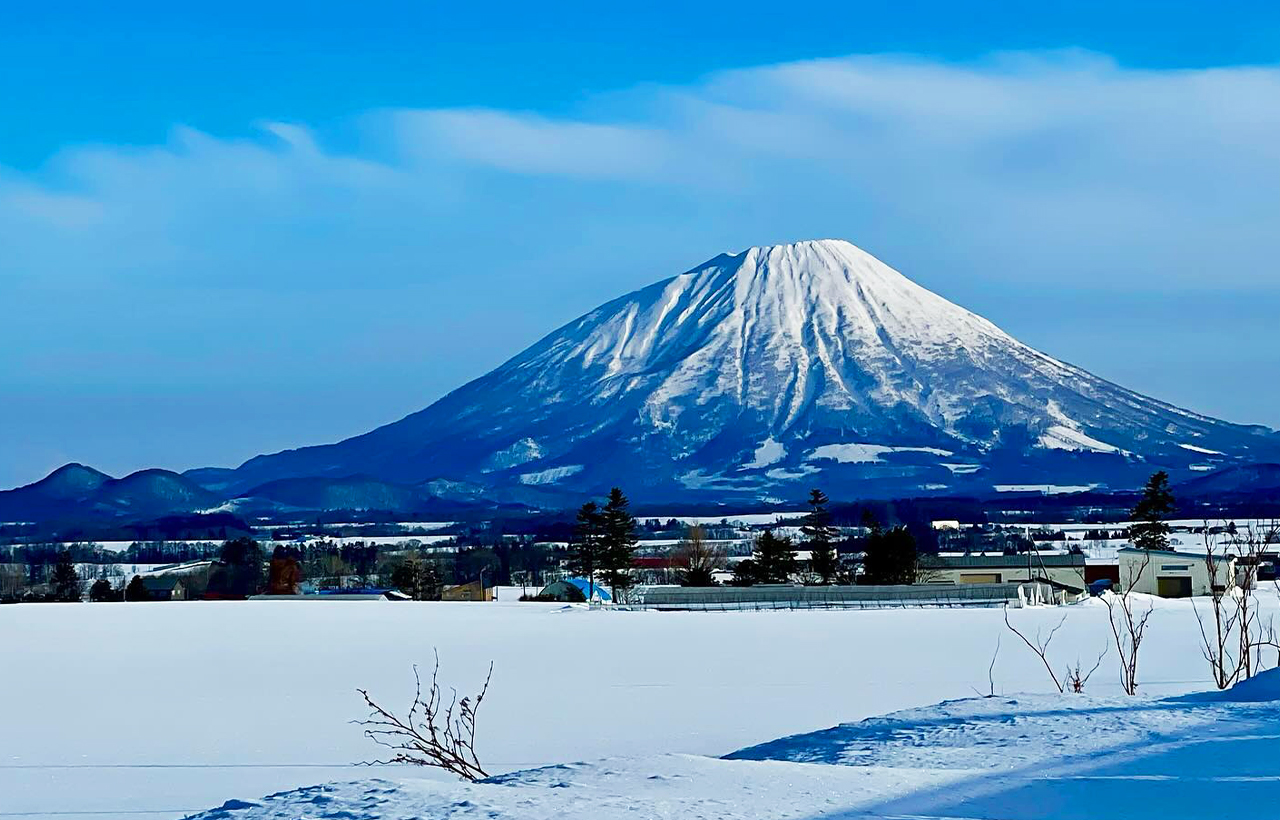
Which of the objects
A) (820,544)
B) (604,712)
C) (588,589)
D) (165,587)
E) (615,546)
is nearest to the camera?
(604,712)

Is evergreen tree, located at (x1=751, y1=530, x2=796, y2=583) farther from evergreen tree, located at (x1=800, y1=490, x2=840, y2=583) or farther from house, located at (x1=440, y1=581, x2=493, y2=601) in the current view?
house, located at (x1=440, y1=581, x2=493, y2=601)

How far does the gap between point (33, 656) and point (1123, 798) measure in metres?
22.5

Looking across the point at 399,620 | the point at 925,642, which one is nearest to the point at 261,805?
the point at 925,642

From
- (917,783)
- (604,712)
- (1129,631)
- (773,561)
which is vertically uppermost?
(773,561)

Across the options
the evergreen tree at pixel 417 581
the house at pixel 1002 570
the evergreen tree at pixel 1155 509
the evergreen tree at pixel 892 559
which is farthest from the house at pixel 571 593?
the evergreen tree at pixel 1155 509

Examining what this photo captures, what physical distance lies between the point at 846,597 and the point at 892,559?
49.0 ft

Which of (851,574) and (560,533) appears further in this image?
(560,533)

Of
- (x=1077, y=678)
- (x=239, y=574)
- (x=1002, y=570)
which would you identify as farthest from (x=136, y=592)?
(x=1077, y=678)

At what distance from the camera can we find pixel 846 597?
47.2m

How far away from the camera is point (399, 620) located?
36562mm

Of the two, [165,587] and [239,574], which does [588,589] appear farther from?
[239,574]

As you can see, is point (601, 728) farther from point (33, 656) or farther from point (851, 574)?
point (851, 574)

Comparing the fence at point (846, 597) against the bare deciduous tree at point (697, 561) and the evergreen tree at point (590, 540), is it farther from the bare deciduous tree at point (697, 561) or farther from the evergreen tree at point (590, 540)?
the evergreen tree at point (590, 540)

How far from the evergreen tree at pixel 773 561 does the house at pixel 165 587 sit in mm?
23805
